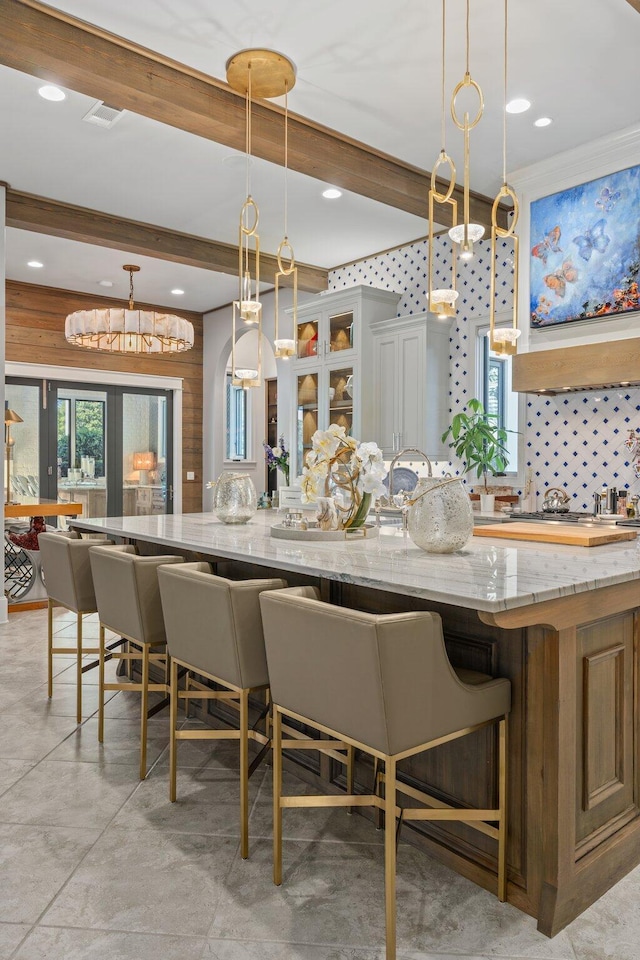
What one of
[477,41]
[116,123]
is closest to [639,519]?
[477,41]

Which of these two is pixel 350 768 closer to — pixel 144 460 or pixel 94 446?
pixel 94 446

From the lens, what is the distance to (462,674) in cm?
181

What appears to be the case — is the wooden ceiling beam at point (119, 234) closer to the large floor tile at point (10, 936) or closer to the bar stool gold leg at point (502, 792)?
the large floor tile at point (10, 936)

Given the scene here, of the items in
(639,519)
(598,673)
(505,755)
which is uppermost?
(639,519)

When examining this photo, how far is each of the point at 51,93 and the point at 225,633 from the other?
122 inches

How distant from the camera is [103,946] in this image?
1626 mm

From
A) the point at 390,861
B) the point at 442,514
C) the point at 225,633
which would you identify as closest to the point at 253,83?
the point at 442,514

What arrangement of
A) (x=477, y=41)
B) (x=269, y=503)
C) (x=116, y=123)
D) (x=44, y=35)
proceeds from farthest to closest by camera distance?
1. (x=269, y=503)
2. (x=116, y=123)
3. (x=477, y=41)
4. (x=44, y=35)

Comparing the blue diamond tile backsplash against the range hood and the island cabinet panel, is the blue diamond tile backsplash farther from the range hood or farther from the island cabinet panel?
the island cabinet panel

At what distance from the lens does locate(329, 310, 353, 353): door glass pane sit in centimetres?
572

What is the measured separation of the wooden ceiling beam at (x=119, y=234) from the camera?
4.99 meters

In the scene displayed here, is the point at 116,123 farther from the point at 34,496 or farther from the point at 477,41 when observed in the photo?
the point at 34,496

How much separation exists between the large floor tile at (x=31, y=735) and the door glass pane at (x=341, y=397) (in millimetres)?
3337

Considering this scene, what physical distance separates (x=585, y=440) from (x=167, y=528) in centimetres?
282
